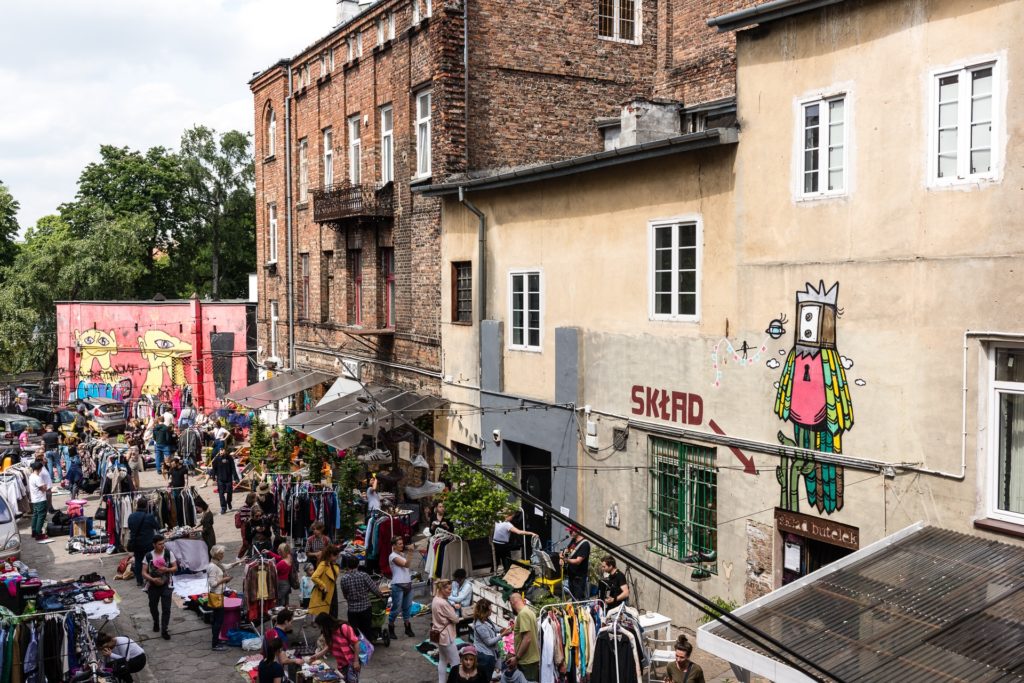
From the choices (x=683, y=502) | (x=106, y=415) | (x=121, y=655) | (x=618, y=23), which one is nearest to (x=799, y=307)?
(x=683, y=502)

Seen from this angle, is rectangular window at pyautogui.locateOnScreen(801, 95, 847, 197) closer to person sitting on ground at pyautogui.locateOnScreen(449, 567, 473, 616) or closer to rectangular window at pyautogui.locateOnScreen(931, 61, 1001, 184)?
rectangular window at pyautogui.locateOnScreen(931, 61, 1001, 184)

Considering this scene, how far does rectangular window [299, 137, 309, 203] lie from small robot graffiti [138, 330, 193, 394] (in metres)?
11.5

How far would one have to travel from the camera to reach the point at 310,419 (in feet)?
69.8

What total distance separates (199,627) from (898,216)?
1189cm

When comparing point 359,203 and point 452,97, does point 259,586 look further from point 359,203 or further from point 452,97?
point 359,203

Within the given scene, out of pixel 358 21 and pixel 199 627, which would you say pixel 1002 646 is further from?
pixel 358 21

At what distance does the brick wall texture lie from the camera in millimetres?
20469

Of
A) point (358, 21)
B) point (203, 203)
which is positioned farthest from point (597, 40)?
point (203, 203)

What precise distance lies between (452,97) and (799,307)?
10752 mm

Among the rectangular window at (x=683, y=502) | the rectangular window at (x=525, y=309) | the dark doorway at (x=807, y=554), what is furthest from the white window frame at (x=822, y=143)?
the rectangular window at (x=525, y=309)

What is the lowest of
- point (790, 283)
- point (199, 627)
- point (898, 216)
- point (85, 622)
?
point (199, 627)

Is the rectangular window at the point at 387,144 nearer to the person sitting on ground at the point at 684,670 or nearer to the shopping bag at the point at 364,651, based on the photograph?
the shopping bag at the point at 364,651

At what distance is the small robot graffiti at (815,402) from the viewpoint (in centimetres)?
1151

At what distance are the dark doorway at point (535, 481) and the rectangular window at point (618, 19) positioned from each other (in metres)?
10.3
